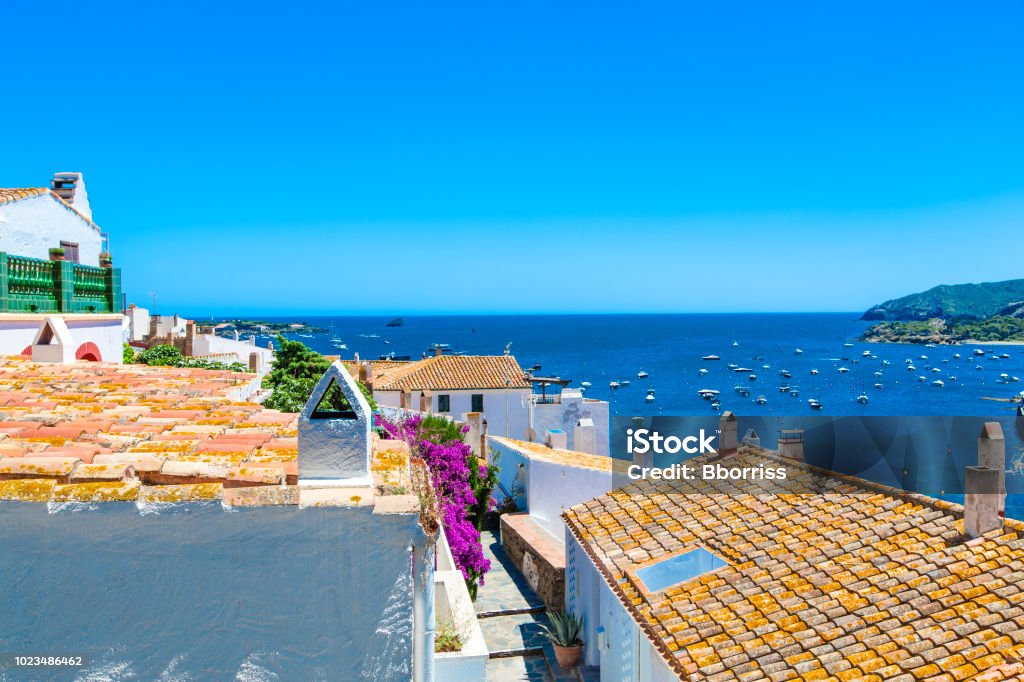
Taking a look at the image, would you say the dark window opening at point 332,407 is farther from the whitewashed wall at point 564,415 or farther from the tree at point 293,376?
the whitewashed wall at point 564,415

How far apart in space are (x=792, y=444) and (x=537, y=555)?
23.3ft

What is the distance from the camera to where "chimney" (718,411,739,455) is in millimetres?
16234

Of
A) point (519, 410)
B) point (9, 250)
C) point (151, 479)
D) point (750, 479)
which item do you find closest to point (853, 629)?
point (750, 479)

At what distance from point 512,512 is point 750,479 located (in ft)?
38.2

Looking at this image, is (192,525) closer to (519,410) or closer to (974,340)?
(519,410)

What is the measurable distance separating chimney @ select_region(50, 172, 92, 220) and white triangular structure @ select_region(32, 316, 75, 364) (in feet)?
18.9

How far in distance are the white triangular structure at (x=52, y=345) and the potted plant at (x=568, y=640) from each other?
10.1m

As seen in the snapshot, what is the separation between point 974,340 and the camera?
19125 cm

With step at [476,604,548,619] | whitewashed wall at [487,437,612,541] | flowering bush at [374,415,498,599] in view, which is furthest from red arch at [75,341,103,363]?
whitewashed wall at [487,437,612,541]

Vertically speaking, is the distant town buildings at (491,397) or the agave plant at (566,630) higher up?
the distant town buildings at (491,397)

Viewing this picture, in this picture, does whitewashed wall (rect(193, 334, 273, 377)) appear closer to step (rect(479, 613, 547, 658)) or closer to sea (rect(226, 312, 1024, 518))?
step (rect(479, 613, 547, 658))

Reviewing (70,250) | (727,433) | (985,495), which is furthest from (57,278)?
(985,495)

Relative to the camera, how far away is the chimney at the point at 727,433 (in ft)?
53.3

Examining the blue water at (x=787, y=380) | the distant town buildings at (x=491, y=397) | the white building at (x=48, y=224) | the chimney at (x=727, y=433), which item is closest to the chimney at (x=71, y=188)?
the white building at (x=48, y=224)
